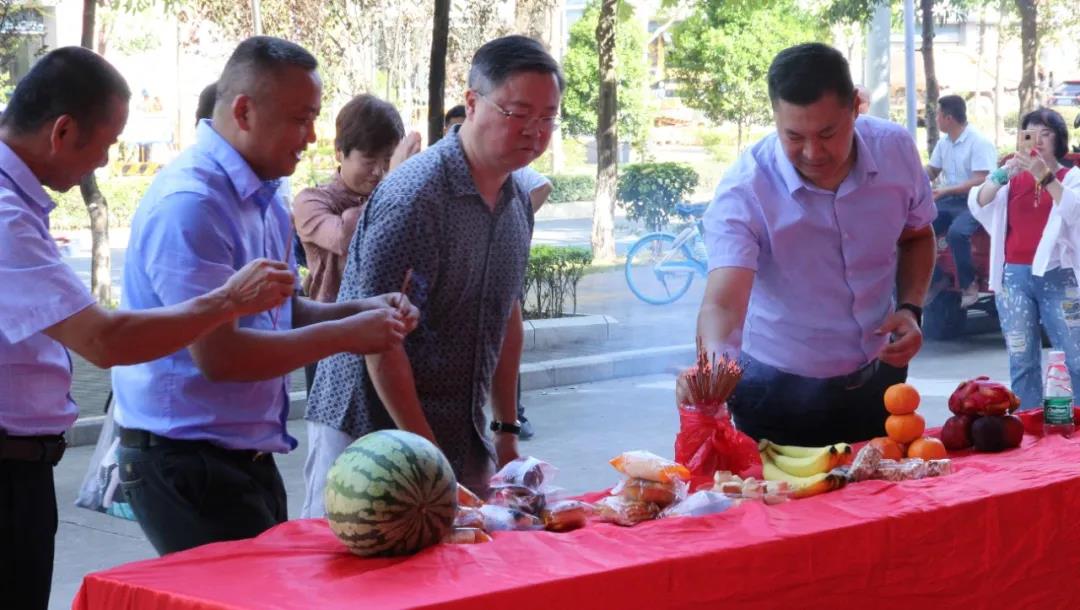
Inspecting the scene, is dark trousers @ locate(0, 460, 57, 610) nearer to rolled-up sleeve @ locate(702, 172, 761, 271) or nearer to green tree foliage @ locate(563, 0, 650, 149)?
rolled-up sleeve @ locate(702, 172, 761, 271)

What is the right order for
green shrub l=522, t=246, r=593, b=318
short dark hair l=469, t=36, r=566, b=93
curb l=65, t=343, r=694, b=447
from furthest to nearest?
green shrub l=522, t=246, r=593, b=318 < curb l=65, t=343, r=694, b=447 < short dark hair l=469, t=36, r=566, b=93

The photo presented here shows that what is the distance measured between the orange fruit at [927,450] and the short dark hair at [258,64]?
6.27ft

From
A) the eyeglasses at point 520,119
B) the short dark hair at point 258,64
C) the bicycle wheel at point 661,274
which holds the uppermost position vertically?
the short dark hair at point 258,64

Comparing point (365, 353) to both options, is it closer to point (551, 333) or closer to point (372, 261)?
point (372, 261)

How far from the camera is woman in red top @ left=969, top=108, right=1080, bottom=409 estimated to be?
7.95 metres

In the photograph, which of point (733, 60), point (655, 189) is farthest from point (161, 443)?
point (733, 60)

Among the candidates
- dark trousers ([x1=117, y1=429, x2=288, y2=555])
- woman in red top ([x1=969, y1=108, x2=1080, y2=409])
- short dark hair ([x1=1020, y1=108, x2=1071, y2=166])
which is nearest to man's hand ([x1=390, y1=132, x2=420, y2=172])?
dark trousers ([x1=117, y1=429, x2=288, y2=555])

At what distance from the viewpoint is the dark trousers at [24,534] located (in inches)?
123

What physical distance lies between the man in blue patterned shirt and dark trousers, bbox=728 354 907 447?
0.81 metres

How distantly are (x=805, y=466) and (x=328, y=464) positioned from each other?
126 cm

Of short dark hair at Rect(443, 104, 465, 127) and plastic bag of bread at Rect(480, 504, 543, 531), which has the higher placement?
short dark hair at Rect(443, 104, 465, 127)

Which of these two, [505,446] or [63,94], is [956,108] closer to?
[505,446]

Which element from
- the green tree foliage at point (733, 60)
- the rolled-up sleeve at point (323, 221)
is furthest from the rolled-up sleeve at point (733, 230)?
the green tree foliage at point (733, 60)

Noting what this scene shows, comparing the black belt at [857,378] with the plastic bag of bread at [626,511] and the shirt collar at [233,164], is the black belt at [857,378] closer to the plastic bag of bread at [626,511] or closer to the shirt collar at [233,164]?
the plastic bag of bread at [626,511]
